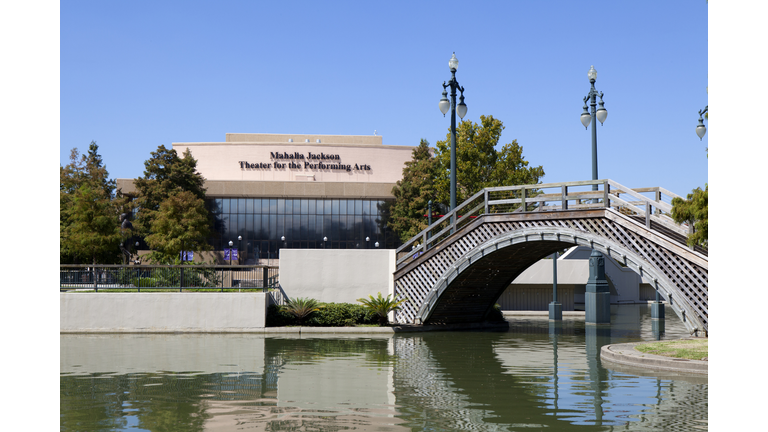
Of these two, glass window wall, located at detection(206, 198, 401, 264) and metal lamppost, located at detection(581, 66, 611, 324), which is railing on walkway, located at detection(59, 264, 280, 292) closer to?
metal lamppost, located at detection(581, 66, 611, 324)

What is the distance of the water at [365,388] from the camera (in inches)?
403

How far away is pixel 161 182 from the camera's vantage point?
60969 mm

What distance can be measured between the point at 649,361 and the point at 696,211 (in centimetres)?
343

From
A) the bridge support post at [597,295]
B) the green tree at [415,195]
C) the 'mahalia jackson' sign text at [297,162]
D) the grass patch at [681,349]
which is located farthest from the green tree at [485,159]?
the 'mahalia jackson' sign text at [297,162]

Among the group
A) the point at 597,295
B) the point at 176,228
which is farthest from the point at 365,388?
the point at 176,228

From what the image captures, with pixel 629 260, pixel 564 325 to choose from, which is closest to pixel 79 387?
pixel 629 260

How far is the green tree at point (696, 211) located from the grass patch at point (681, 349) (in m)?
2.42

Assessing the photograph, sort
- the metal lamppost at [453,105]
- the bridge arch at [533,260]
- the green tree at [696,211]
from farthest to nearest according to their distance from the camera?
the metal lamppost at [453,105] → the bridge arch at [533,260] → the green tree at [696,211]

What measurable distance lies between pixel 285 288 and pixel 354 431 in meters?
18.8

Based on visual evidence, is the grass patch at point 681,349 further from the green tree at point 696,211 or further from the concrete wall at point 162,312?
the concrete wall at point 162,312

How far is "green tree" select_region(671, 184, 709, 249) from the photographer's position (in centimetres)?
1433

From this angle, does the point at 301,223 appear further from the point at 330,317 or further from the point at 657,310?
the point at 657,310

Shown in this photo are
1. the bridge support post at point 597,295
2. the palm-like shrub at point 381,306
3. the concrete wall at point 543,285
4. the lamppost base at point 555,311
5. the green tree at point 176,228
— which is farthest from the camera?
the green tree at point 176,228
